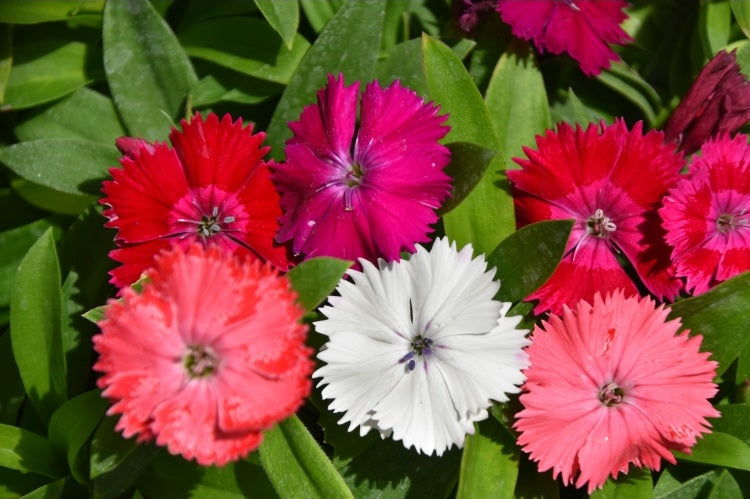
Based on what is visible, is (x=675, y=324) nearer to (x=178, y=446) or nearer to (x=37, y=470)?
(x=178, y=446)

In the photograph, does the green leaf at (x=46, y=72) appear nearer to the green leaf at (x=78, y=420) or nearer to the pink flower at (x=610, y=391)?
the green leaf at (x=78, y=420)

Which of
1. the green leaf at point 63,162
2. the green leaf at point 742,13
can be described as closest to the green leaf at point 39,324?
the green leaf at point 63,162

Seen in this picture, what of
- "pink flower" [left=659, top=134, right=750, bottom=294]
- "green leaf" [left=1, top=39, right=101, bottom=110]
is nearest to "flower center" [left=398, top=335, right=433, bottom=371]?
"pink flower" [left=659, top=134, right=750, bottom=294]

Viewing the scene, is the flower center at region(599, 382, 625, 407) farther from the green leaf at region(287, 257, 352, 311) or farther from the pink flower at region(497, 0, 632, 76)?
the pink flower at region(497, 0, 632, 76)

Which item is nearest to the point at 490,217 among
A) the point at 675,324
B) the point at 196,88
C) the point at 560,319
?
the point at 560,319

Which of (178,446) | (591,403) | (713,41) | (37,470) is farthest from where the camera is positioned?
(713,41)
